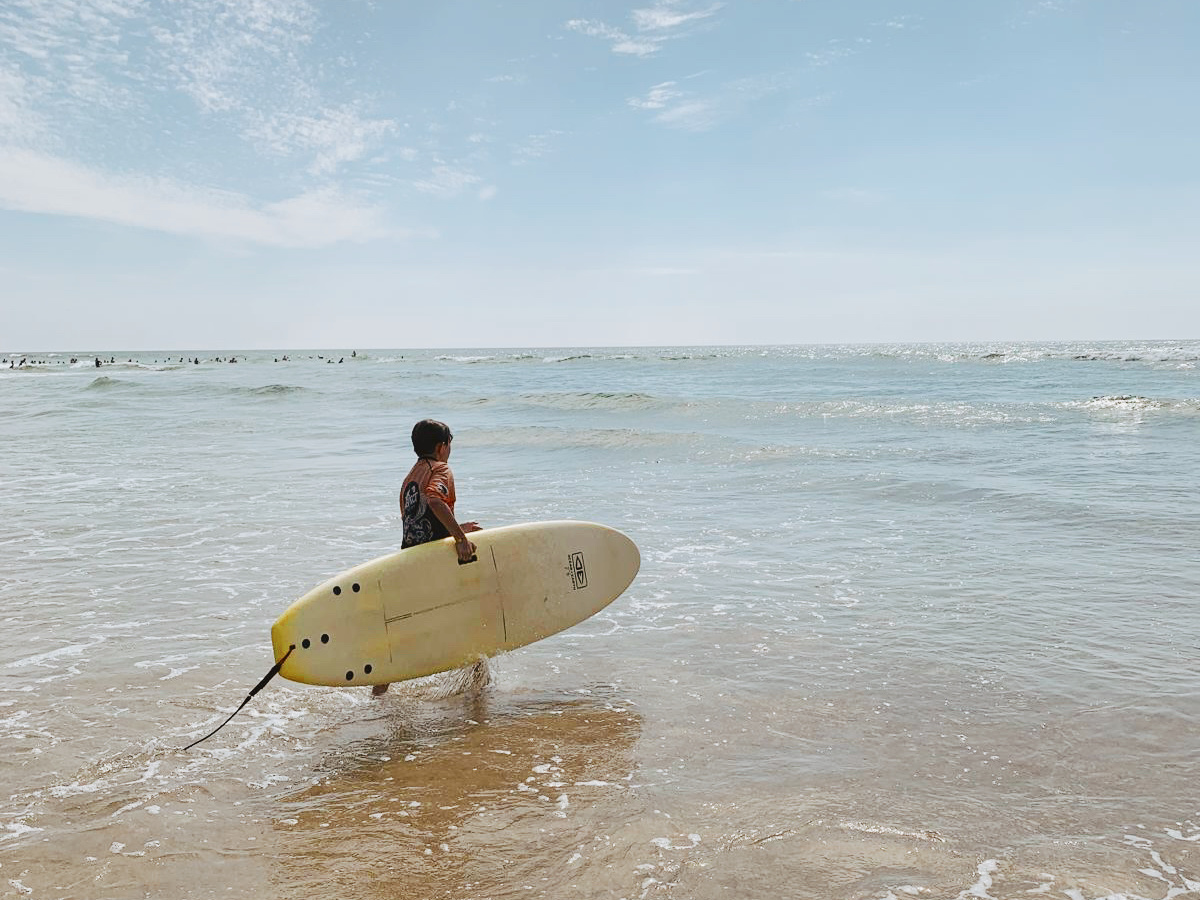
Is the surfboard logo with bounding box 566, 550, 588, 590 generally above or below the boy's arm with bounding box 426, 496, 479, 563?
below

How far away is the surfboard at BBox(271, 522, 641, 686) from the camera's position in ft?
15.5

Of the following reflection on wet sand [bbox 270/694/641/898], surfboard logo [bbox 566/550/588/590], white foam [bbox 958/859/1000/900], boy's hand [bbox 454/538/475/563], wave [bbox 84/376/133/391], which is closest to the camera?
white foam [bbox 958/859/1000/900]

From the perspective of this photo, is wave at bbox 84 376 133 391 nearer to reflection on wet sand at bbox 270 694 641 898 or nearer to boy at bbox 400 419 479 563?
boy at bbox 400 419 479 563

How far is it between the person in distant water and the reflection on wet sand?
82cm

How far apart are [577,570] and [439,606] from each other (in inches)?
39.8

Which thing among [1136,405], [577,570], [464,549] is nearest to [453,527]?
[464,549]

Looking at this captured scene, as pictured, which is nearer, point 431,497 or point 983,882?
point 983,882

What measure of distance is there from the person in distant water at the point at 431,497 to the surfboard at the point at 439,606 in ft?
0.33

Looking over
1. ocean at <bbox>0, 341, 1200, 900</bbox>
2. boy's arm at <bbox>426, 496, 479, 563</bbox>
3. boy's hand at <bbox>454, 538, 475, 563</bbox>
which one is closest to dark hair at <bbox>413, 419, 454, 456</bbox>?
boy's arm at <bbox>426, 496, 479, 563</bbox>

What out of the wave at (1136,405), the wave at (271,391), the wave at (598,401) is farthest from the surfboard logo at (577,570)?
the wave at (271,391)

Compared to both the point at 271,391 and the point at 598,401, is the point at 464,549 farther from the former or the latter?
the point at 271,391

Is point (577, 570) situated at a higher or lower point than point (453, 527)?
lower

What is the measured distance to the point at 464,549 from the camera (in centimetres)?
509

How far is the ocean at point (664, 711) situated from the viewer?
130 inches
